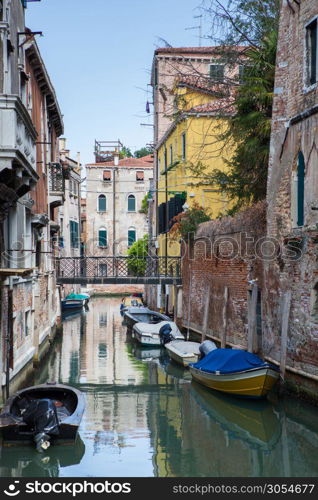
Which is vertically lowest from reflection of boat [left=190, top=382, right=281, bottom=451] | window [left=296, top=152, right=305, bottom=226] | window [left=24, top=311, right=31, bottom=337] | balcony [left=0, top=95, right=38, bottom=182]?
reflection of boat [left=190, top=382, right=281, bottom=451]

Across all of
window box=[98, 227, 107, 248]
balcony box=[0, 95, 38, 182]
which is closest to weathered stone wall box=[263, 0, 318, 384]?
balcony box=[0, 95, 38, 182]

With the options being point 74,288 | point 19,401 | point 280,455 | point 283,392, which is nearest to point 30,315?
point 19,401

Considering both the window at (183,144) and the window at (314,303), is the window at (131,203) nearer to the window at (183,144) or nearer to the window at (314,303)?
the window at (183,144)

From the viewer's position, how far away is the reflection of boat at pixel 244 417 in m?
9.44

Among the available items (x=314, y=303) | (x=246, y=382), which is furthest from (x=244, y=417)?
(x=314, y=303)

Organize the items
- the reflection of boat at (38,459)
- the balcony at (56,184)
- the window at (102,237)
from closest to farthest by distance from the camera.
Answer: the reflection of boat at (38,459), the balcony at (56,184), the window at (102,237)

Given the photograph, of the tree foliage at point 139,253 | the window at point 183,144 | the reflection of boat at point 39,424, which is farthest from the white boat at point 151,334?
the tree foliage at point 139,253

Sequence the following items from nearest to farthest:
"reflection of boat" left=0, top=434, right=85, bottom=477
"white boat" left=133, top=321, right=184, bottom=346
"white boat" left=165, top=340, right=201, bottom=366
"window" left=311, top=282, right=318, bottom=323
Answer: "reflection of boat" left=0, top=434, right=85, bottom=477 < "window" left=311, top=282, right=318, bottom=323 < "white boat" left=165, top=340, right=201, bottom=366 < "white boat" left=133, top=321, right=184, bottom=346

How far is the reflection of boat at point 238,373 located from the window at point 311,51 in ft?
15.1

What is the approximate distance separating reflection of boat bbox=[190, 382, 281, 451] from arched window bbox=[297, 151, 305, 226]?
312 centimetres

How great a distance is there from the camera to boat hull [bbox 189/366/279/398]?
10633 mm

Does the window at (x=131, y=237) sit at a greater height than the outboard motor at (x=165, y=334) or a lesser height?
greater

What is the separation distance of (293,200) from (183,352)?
5.49 metres

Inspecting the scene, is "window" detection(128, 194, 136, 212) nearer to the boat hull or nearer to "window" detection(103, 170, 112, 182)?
"window" detection(103, 170, 112, 182)
